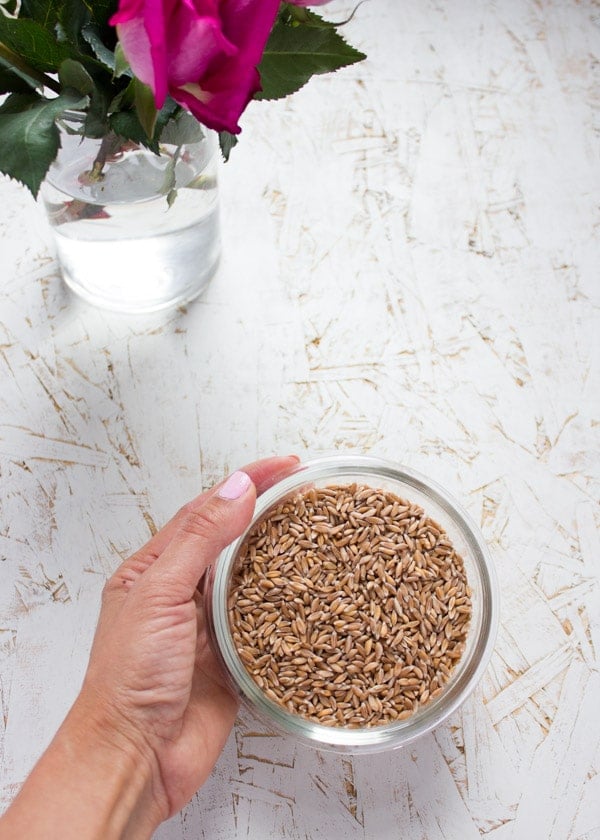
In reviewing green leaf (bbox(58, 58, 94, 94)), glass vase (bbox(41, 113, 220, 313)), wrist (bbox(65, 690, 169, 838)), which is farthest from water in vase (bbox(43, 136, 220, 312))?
wrist (bbox(65, 690, 169, 838))

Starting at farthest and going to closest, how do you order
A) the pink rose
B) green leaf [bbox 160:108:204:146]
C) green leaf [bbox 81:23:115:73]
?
green leaf [bbox 160:108:204:146]
green leaf [bbox 81:23:115:73]
the pink rose

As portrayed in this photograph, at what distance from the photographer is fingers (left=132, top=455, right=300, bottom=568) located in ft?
2.70

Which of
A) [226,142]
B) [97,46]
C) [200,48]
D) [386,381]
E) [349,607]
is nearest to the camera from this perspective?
[200,48]

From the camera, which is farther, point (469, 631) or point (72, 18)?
point (469, 631)

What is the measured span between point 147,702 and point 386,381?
1.38 ft

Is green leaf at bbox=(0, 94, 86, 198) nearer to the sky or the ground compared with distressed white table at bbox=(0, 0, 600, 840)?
nearer to the sky

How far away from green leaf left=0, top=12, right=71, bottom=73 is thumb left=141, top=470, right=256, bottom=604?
38cm

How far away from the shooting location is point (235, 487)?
81cm

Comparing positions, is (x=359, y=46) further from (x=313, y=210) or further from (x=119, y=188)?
(x=119, y=188)

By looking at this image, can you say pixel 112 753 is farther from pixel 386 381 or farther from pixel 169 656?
pixel 386 381

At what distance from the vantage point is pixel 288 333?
98 cm

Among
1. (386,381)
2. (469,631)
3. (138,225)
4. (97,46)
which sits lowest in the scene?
(469,631)

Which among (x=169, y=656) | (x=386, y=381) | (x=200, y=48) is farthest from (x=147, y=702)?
(x=200, y=48)

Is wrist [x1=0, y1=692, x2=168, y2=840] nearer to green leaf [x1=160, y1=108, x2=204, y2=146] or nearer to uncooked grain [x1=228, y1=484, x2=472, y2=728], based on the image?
uncooked grain [x1=228, y1=484, x2=472, y2=728]
